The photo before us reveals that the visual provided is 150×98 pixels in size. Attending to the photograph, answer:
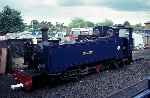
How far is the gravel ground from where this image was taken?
14.1 m

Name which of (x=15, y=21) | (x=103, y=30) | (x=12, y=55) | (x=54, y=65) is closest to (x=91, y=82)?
(x=54, y=65)

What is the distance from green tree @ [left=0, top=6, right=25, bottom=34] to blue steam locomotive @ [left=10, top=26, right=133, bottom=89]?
24.2 metres

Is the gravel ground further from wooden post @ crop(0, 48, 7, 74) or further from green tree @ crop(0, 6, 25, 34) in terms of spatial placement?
green tree @ crop(0, 6, 25, 34)

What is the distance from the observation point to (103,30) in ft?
71.2

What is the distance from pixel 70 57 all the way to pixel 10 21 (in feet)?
91.9

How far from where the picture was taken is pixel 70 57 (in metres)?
17.1

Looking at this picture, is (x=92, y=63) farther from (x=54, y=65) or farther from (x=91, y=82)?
(x=54, y=65)

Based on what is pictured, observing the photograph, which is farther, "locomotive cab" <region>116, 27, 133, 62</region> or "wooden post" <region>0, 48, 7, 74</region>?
"locomotive cab" <region>116, 27, 133, 62</region>

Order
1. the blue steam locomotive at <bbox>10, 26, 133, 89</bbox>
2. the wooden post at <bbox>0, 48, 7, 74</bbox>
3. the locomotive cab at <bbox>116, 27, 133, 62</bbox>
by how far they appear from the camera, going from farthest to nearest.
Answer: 1. the locomotive cab at <bbox>116, 27, 133, 62</bbox>
2. the wooden post at <bbox>0, 48, 7, 74</bbox>
3. the blue steam locomotive at <bbox>10, 26, 133, 89</bbox>

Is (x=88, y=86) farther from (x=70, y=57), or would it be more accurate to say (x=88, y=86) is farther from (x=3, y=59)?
(x=3, y=59)

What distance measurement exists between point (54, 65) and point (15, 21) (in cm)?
2923

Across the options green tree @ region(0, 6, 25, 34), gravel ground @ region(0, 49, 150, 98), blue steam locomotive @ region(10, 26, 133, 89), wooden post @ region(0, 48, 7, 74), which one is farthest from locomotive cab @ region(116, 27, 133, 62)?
green tree @ region(0, 6, 25, 34)

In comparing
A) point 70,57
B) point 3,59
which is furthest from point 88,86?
point 3,59

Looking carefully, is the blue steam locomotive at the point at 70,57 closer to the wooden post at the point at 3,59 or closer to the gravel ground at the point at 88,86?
the gravel ground at the point at 88,86
